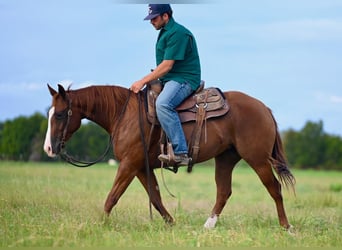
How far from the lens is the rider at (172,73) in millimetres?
8336

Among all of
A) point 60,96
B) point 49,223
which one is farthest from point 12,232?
point 60,96

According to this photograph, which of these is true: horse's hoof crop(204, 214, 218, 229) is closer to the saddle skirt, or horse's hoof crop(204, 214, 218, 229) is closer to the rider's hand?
the saddle skirt

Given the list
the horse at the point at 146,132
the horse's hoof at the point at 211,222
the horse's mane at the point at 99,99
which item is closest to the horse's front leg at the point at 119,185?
the horse at the point at 146,132

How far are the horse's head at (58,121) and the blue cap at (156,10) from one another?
5.48 feet

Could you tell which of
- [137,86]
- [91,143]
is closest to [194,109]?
[137,86]

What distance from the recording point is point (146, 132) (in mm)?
8547

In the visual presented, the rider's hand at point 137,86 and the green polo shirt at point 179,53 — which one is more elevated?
the green polo shirt at point 179,53

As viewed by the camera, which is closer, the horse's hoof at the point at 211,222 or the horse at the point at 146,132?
the horse at the point at 146,132

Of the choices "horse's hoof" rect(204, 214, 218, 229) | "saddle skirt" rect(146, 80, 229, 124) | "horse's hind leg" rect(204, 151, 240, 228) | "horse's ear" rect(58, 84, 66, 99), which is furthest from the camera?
"horse's hind leg" rect(204, 151, 240, 228)

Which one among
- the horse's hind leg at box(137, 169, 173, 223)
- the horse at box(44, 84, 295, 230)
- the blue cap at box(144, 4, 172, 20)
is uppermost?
the blue cap at box(144, 4, 172, 20)

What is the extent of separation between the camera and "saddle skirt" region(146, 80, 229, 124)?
856 cm

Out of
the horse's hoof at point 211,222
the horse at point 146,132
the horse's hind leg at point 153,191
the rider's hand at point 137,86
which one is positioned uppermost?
A: the rider's hand at point 137,86

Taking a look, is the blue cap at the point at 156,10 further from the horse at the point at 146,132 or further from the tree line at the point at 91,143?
the tree line at the point at 91,143

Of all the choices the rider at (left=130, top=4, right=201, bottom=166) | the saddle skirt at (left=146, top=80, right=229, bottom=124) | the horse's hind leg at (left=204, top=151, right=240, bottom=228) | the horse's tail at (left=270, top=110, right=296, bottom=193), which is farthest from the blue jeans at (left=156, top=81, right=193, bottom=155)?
the horse's tail at (left=270, top=110, right=296, bottom=193)
